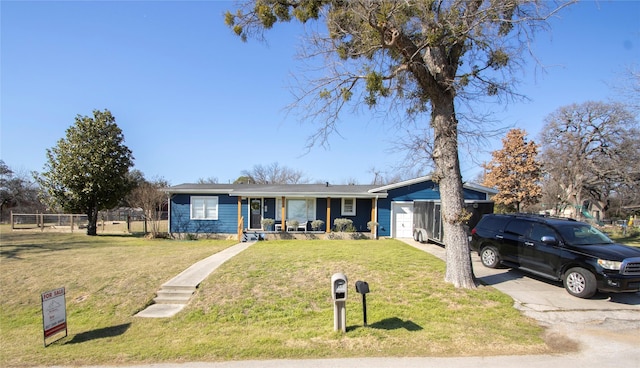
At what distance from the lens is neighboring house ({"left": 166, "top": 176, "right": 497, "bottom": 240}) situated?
19391 mm

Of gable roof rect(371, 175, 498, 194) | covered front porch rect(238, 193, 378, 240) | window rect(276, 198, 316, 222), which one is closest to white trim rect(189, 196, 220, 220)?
covered front porch rect(238, 193, 378, 240)

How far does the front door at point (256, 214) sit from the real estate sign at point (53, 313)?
1422 centimetres

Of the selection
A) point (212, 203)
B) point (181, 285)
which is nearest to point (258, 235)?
point (212, 203)

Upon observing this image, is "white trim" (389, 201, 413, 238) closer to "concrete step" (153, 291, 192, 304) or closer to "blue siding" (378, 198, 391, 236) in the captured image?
"blue siding" (378, 198, 391, 236)

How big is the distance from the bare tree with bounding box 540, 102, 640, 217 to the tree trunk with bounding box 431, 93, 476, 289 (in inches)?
1138

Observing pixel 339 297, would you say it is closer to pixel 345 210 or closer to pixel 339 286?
pixel 339 286

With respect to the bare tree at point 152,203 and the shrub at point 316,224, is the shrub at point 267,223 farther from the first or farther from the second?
the bare tree at point 152,203

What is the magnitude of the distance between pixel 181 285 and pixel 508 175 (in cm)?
2817

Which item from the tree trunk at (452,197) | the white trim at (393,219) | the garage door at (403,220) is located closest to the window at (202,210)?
the white trim at (393,219)

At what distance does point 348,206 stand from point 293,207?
3312mm

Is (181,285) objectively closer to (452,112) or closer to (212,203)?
(452,112)

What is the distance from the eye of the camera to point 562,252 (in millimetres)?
7711

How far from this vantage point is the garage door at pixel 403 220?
19375 millimetres

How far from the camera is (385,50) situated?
789cm
